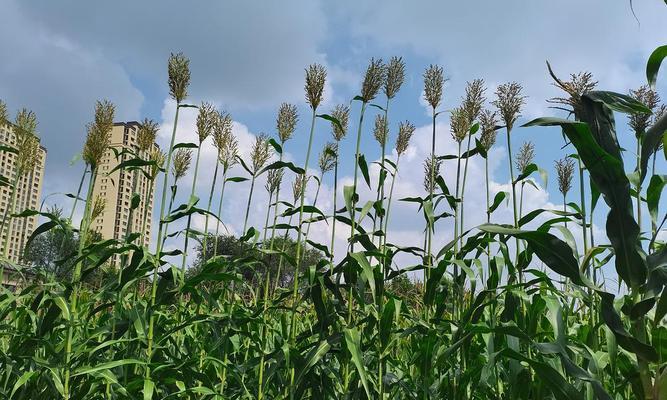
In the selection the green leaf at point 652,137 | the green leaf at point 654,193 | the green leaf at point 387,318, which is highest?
the green leaf at point 652,137

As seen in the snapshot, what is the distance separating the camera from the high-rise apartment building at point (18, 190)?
2.90 meters

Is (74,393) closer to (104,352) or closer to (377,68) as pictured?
(104,352)

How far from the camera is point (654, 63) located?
1577mm

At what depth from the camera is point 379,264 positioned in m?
2.50

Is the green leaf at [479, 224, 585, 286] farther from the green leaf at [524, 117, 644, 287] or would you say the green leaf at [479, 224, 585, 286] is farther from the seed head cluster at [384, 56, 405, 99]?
the seed head cluster at [384, 56, 405, 99]

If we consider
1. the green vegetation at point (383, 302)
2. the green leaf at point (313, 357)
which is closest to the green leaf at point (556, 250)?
the green vegetation at point (383, 302)

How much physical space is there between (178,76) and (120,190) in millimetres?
970

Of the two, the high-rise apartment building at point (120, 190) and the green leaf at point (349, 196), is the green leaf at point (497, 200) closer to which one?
the green leaf at point (349, 196)

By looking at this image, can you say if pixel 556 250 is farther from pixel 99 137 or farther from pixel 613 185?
pixel 99 137

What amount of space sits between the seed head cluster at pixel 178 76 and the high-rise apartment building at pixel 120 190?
0.36m

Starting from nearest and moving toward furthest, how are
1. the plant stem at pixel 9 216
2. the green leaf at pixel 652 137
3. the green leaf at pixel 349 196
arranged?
1. the green leaf at pixel 652 137
2. the green leaf at pixel 349 196
3. the plant stem at pixel 9 216

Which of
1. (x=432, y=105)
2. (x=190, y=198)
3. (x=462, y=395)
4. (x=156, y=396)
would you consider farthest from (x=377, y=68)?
(x=156, y=396)

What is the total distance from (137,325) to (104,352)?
639 millimetres

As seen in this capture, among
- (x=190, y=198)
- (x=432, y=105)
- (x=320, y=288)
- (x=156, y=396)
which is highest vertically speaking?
(x=432, y=105)
